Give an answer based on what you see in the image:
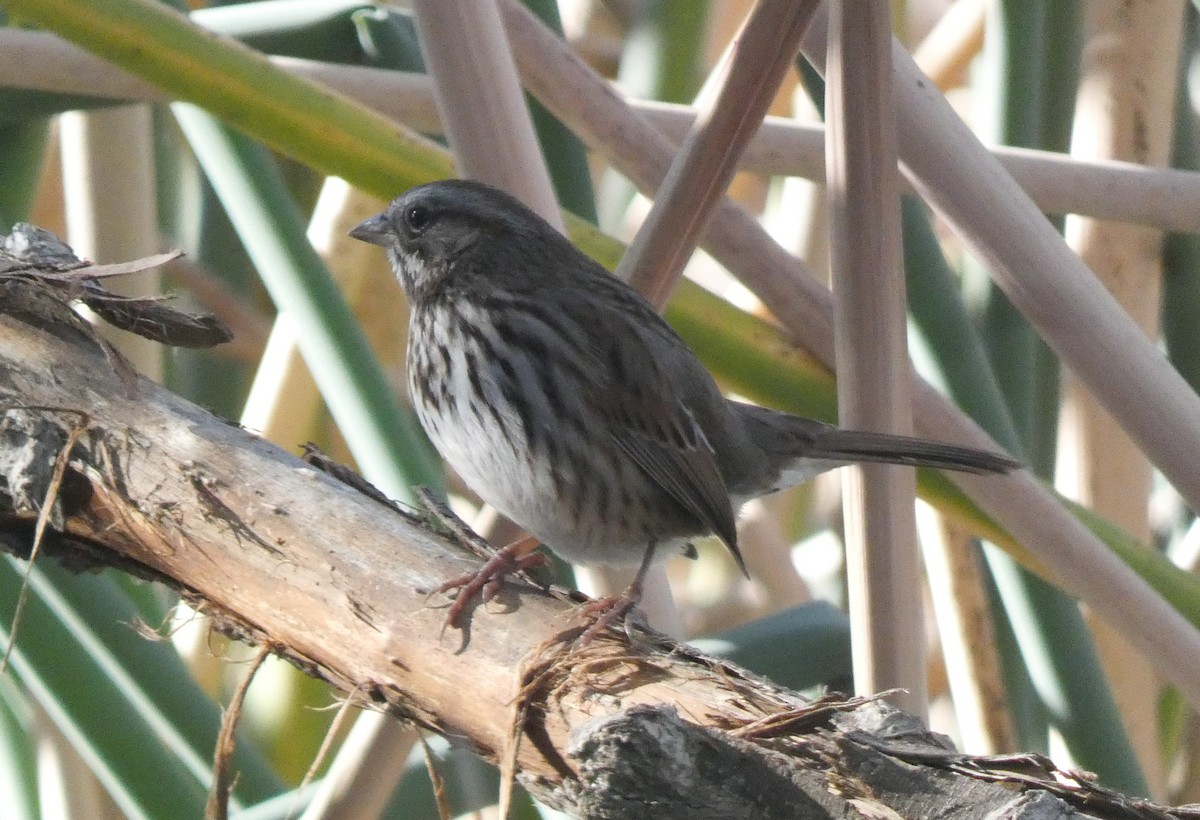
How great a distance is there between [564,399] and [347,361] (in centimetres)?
32

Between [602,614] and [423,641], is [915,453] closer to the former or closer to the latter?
[602,614]

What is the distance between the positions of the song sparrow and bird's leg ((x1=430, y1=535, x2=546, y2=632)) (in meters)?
0.19

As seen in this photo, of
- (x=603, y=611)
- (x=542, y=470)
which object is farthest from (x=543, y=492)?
(x=603, y=611)

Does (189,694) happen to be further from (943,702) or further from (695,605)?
(695,605)

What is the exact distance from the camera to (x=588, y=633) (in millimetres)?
1150

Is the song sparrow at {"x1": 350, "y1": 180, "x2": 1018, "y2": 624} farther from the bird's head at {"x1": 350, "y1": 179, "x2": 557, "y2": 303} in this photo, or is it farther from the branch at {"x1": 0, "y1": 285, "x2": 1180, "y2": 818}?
the branch at {"x1": 0, "y1": 285, "x2": 1180, "y2": 818}

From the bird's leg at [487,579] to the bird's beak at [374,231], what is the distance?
0.65 metres

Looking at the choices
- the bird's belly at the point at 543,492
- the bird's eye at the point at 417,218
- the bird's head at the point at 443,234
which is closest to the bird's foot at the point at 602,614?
the bird's belly at the point at 543,492

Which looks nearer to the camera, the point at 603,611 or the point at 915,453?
the point at 603,611

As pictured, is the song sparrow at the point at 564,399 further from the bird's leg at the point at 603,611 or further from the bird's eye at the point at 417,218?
the bird's leg at the point at 603,611

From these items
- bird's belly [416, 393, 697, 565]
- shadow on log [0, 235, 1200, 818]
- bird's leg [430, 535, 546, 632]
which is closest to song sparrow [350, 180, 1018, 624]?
→ bird's belly [416, 393, 697, 565]

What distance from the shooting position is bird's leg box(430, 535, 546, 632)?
3.81 ft

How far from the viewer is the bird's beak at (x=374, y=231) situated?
1.92 metres

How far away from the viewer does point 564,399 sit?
5.58ft
